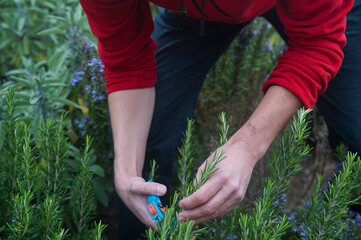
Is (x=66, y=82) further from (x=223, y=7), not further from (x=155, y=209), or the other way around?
(x=155, y=209)

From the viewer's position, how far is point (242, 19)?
1.71 m

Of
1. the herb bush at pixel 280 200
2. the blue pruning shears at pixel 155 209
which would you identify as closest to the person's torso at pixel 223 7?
the herb bush at pixel 280 200

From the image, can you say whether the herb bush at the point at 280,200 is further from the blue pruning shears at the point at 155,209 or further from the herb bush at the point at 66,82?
the herb bush at the point at 66,82

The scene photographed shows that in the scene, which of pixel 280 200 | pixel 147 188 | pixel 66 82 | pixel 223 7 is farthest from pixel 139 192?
pixel 66 82

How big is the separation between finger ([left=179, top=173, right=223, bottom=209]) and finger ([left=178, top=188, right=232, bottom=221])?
0.06 ft

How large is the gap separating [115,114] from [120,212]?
2.08 feet

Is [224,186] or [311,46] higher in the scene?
[311,46]

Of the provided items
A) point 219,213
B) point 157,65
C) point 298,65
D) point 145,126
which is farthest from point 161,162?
point 298,65

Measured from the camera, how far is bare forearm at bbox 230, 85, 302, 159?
133 centimetres

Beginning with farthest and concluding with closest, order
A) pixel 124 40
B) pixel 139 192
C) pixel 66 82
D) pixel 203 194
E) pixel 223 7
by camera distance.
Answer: pixel 66 82, pixel 124 40, pixel 223 7, pixel 139 192, pixel 203 194

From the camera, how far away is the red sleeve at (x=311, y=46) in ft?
4.23

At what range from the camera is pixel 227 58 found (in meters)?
2.74

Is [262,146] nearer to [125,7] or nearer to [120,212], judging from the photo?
[125,7]

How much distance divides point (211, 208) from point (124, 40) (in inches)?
34.8
